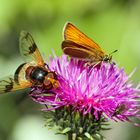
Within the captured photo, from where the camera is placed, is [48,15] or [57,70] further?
[48,15]

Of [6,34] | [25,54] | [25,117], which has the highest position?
[6,34]

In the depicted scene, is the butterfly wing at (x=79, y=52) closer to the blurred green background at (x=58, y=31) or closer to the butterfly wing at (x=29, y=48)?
the butterfly wing at (x=29, y=48)

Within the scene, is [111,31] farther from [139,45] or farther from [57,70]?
[57,70]

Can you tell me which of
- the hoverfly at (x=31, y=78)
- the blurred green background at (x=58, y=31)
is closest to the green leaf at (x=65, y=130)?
the hoverfly at (x=31, y=78)

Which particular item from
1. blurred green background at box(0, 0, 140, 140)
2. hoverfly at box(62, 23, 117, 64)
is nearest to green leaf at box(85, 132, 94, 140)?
hoverfly at box(62, 23, 117, 64)

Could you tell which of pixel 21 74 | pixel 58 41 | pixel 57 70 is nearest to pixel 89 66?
pixel 57 70

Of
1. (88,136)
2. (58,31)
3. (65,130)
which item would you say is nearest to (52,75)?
(65,130)

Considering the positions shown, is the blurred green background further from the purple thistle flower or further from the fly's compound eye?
the fly's compound eye
